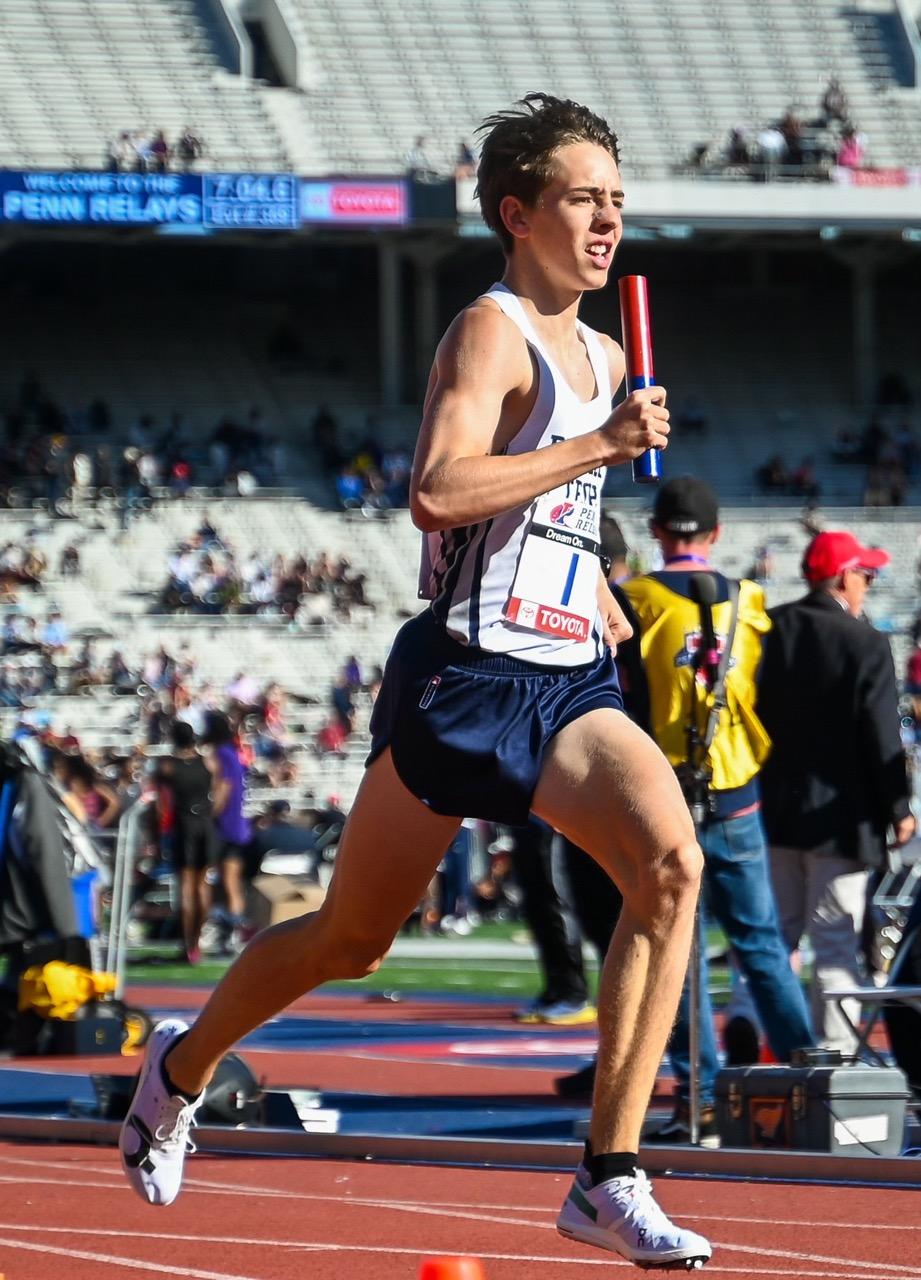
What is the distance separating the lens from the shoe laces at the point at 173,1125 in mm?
4727

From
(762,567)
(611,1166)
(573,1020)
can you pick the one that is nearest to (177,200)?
(762,567)

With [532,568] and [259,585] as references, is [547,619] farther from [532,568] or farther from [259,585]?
[259,585]

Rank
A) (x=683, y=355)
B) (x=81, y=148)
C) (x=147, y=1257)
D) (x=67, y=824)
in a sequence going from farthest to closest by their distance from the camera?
(x=683, y=355), (x=81, y=148), (x=67, y=824), (x=147, y=1257)

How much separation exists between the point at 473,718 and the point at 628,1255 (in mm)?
1014

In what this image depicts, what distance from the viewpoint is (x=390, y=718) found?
4445 mm

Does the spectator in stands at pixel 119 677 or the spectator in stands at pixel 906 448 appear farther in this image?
the spectator in stands at pixel 906 448

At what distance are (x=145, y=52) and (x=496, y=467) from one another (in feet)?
127

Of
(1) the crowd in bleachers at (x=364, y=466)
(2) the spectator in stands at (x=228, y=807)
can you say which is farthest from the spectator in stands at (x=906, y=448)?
(2) the spectator in stands at (x=228, y=807)

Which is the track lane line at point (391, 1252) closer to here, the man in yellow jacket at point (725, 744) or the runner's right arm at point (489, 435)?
the runner's right arm at point (489, 435)

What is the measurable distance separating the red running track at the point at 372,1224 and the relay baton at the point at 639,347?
1.60 m

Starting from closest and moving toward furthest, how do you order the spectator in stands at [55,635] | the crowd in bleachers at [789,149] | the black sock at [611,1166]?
the black sock at [611,1166] → the spectator in stands at [55,635] → the crowd in bleachers at [789,149]

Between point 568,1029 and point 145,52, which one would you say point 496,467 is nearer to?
point 568,1029

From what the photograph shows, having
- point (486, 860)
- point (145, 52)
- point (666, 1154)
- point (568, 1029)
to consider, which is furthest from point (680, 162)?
point (666, 1154)

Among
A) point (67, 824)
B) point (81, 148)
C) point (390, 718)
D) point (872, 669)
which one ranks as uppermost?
point (81, 148)
